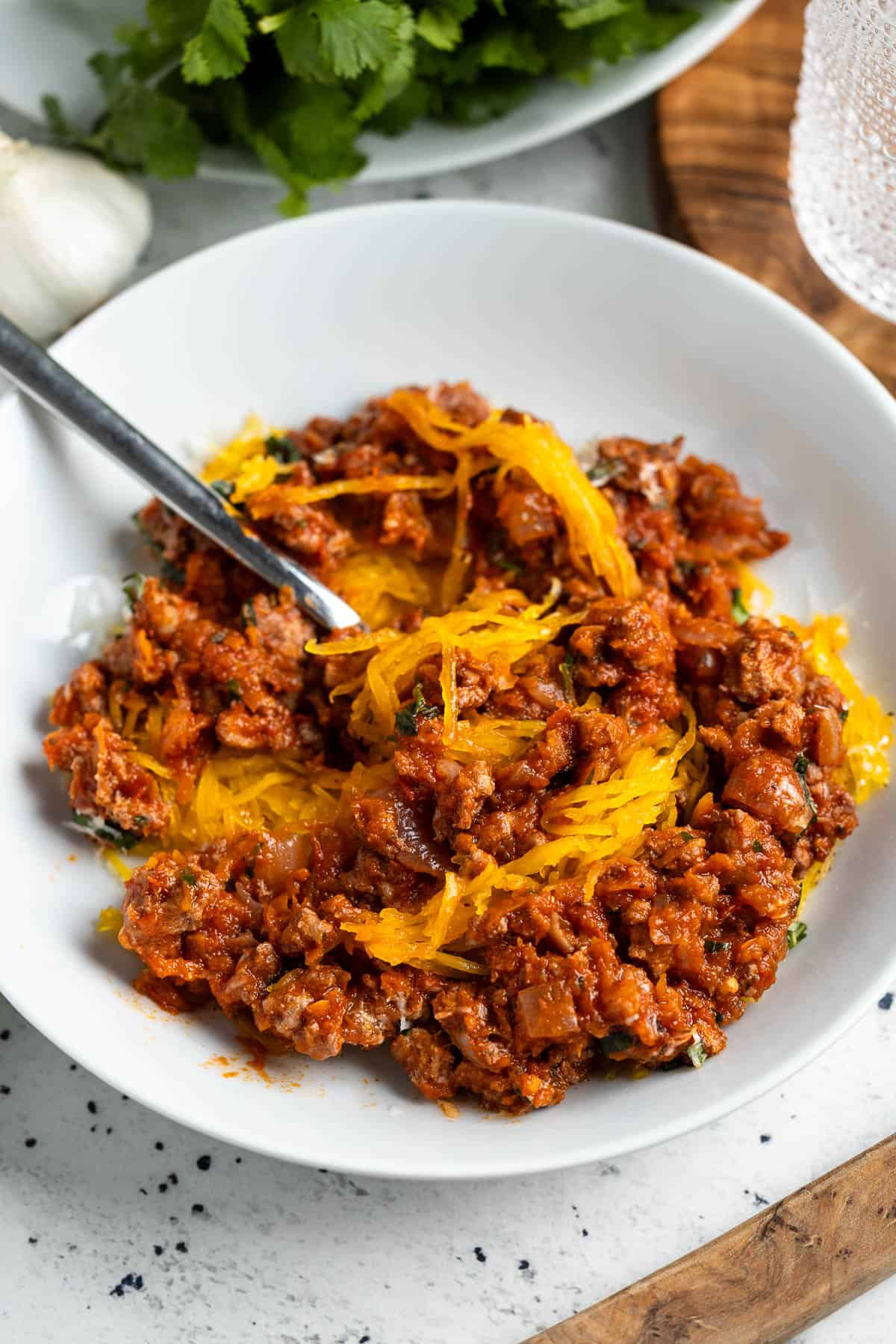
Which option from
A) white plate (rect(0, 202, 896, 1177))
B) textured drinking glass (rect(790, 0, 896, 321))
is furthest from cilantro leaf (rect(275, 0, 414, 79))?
textured drinking glass (rect(790, 0, 896, 321))

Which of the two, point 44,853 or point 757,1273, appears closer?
point 757,1273

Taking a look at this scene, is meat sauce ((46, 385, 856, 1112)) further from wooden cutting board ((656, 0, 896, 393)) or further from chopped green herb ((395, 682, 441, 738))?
wooden cutting board ((656, 0, 896, 393))

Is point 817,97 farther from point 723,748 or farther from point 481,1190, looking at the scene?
point 481,1190

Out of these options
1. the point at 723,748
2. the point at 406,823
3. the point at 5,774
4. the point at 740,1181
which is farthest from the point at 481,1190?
the point at 5,774

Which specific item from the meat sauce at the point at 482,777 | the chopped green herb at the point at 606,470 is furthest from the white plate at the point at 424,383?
the chopped green herb at the point at 606,470

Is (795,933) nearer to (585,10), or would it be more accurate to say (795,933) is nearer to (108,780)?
(108,780)

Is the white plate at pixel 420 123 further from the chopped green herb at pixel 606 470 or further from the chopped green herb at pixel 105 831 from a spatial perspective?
the chopped green herb at pixel 105 831
